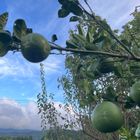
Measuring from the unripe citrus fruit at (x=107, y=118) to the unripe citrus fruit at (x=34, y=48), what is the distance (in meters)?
0.36

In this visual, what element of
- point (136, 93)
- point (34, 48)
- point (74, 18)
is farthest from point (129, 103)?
point (34, 48)

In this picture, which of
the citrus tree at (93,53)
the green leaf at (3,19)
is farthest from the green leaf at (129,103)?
the green leaf at (3,19)

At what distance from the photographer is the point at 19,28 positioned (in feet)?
5.43

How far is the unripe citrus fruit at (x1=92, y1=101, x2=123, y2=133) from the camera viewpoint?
1.72 meters

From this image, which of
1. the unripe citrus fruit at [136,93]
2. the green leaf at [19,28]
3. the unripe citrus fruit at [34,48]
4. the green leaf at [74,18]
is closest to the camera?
the unripe citrus fruit at [34,48]

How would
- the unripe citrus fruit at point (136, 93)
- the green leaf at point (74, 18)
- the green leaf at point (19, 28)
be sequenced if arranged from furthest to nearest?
the green leaf at point (74, 18) → the unripe citrus fruit at point (136, 93) → the green leaf at point (19, 28)

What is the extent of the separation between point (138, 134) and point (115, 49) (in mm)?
434

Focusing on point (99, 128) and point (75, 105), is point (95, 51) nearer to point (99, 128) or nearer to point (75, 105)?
point (99, 128)

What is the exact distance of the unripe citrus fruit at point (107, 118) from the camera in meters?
1.72

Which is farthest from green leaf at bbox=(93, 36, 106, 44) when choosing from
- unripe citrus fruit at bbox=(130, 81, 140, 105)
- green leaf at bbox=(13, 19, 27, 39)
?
green leaf at bbox=(13, 19, 27, 39)

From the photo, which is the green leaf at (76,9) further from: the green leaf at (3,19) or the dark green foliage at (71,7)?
the green leaf at (3,19)

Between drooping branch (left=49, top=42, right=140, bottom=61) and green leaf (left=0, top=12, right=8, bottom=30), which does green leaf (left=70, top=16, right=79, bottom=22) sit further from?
green leaf (left=0, top=12, right=8, bottom=30)

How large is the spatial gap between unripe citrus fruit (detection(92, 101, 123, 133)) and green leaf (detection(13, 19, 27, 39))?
45 cm

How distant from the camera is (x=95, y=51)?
1795mm
